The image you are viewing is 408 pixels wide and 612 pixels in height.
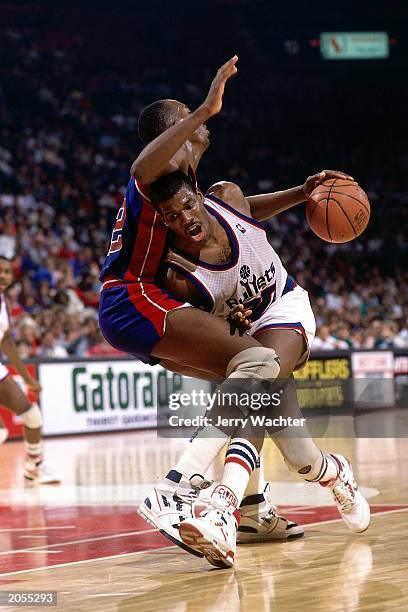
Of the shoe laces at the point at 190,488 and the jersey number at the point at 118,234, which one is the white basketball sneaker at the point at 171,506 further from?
the jersey number at the point at 118,234

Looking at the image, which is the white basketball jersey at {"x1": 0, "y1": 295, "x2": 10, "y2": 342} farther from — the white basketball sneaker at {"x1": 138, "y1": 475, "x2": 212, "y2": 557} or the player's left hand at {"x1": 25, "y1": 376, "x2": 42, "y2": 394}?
the white basketball sneaker at {"x1": 138, "y1": 475, "x2": 212, "y2": 557}

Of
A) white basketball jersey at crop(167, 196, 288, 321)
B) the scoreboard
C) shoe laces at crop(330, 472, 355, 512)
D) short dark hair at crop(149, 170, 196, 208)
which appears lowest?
shoe laces at crop(330, 472, 355, 512)

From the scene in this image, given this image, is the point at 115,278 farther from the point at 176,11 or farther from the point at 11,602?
the point at 176,11

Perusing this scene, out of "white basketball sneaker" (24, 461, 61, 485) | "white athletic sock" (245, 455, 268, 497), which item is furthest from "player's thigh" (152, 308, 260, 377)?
"white basketball sneaker" (24, 461, 61, 485)

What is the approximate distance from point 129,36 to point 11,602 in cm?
2388

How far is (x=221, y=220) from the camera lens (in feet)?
16.0

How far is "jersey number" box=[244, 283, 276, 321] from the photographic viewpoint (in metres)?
4.96

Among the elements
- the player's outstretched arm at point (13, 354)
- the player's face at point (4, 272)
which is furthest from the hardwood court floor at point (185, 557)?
the player's face at point (4, 272)

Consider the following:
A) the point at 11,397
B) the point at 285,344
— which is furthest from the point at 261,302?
the point at 11,397

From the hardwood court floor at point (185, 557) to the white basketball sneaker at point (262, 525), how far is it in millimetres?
120

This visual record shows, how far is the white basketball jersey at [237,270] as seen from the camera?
4801 mm

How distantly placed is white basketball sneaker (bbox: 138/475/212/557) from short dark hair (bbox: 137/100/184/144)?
5.27 feet

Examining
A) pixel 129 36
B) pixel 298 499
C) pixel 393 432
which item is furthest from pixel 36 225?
pixel 298 499

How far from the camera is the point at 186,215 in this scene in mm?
4566
